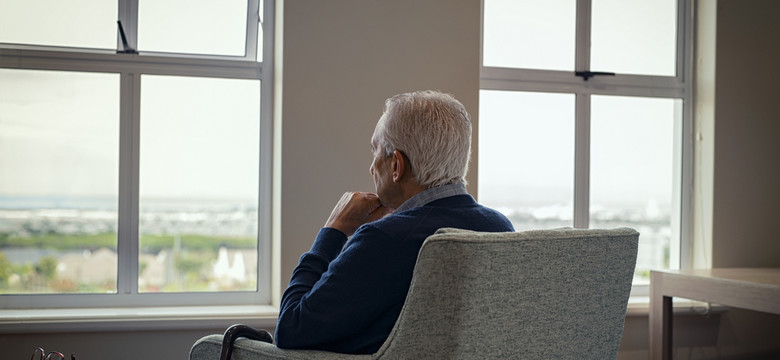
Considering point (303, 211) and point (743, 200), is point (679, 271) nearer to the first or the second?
point (743, 200)

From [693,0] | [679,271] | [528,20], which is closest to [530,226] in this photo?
[679,271]

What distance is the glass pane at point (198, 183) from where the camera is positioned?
327 centimetres

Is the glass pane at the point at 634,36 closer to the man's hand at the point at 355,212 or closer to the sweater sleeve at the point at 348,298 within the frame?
the man's hand at the point at 355,212

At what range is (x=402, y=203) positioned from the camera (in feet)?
6.10

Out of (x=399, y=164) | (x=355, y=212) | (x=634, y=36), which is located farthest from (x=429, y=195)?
(x=634, y=36)

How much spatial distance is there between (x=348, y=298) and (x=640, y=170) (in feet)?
8.81

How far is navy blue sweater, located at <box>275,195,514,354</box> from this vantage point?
1572mm

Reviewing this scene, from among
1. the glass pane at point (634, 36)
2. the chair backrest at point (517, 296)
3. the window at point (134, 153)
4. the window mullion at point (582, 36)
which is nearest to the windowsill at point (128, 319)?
the window at point (134, 153)

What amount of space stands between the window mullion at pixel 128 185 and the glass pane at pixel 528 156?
1.56 meters

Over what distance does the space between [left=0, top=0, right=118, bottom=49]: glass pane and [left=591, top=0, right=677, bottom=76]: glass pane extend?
2291 mm

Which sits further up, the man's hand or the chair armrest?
the man's hand

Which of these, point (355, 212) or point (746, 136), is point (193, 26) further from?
point (746, 136)

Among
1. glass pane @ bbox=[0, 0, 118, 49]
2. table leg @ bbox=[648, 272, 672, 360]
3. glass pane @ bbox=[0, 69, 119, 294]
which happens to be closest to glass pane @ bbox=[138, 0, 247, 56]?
glass pane @ bbox=[0, 0, 118, 49]

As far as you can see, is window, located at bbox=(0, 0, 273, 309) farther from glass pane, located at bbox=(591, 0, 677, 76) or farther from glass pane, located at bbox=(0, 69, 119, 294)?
glass pane, located at bbox=(591, 0, 677, 76)
